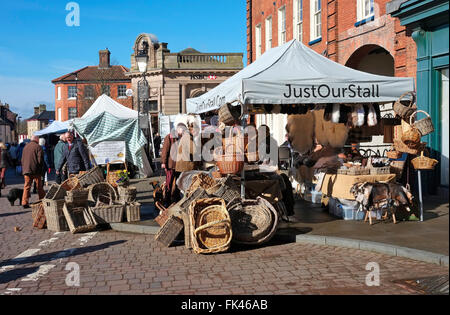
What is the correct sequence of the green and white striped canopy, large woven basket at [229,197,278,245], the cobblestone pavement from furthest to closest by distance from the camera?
1. the green and white striped canopy
2. large woven basket at [229,197,278,245]
3. the cobblestone pavement

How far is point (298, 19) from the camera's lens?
19.0 m

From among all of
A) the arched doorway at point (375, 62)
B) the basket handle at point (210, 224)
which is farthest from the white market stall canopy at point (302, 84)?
the arched doorway at point (375, 62)

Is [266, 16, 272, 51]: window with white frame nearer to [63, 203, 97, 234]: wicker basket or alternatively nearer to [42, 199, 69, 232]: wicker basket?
[63, 203, 97, 234]: wicker basket

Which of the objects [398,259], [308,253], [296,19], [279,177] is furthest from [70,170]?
[296,19]

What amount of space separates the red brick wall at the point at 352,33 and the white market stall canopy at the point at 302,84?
126 inches

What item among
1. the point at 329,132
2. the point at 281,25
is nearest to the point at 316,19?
the point at 281,25

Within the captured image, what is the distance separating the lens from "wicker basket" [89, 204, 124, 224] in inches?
376

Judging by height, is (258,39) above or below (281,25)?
above

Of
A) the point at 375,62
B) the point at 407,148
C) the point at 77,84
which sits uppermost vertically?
the point at 77,84

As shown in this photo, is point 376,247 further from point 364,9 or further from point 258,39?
point 258,39

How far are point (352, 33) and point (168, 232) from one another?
9879 mm

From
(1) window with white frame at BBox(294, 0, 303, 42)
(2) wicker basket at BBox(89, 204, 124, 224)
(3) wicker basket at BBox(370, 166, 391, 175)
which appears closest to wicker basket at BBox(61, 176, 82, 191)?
(2) wicker basket at BBox(89, 204, 124, 224)

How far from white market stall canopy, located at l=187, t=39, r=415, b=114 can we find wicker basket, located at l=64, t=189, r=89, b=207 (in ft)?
10.4
